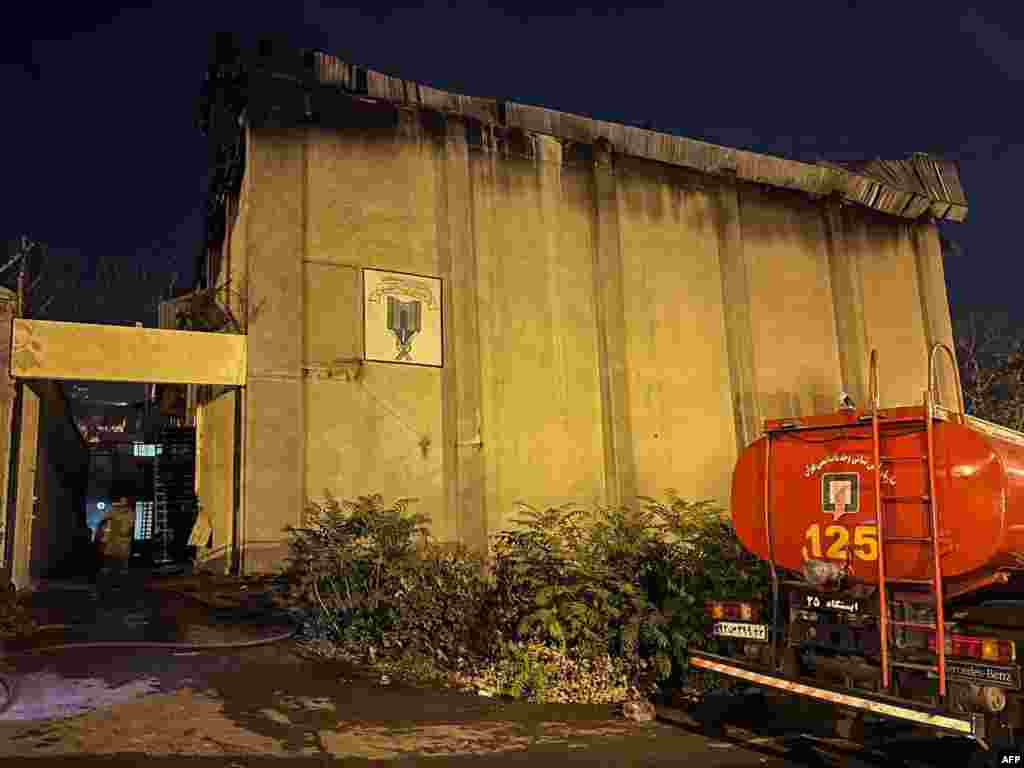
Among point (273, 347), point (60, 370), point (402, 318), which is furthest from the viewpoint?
point (402, 318)

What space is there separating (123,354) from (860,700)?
13.0m

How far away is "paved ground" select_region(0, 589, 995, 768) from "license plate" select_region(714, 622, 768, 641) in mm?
870

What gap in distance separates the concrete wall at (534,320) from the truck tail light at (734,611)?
30.8 feet

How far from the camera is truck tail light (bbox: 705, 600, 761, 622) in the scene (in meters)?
6.79

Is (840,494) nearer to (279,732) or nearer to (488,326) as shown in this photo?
(279,732)

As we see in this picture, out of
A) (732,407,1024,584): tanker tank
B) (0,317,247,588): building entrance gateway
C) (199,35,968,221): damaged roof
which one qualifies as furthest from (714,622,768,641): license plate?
(199,35,968,221): damaged roof

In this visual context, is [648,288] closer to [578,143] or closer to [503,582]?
[578,143]

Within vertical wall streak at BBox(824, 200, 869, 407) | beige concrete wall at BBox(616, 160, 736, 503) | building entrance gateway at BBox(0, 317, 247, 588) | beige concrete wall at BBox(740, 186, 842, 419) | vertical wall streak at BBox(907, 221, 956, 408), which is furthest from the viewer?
vertical wall streak at BBox(907, 221, 956, 408)

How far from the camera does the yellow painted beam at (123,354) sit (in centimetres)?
1355

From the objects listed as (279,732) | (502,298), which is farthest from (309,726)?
(502,298)

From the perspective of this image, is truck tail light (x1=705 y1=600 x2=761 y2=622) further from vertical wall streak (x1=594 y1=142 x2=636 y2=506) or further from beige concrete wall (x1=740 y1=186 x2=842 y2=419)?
beige concrete wall (x1=740 y1=186 x2=842 y2=419)

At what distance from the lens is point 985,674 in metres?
5.15

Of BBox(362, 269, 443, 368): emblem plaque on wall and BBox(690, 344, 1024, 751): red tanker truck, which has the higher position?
BBox(362, 269, 443, 368): emblem plaque on wall

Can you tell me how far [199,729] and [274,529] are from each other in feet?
27.7
